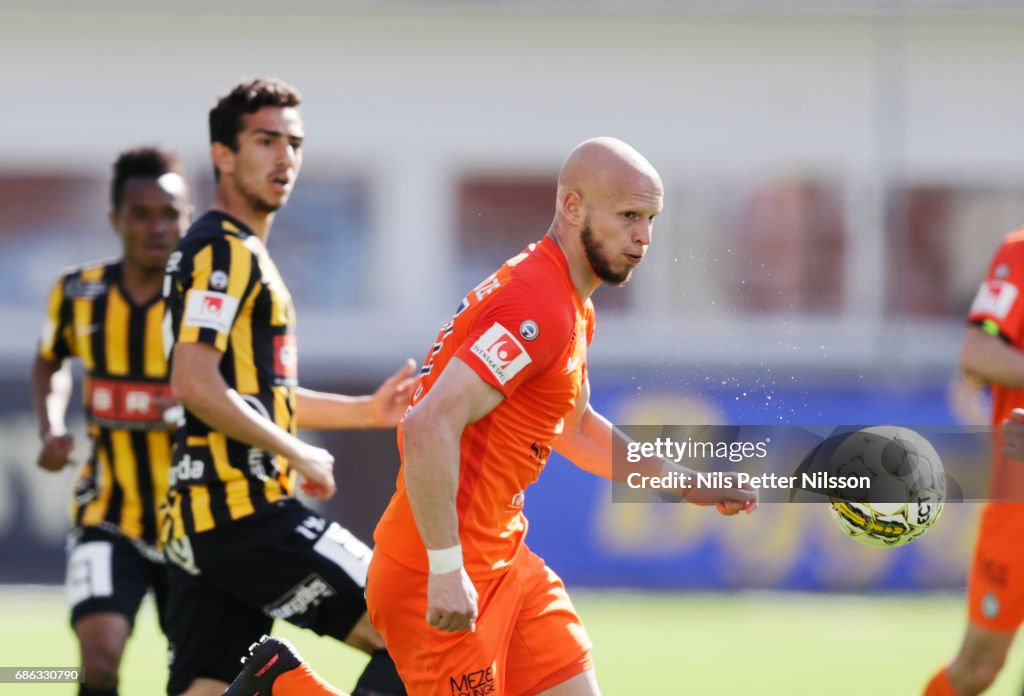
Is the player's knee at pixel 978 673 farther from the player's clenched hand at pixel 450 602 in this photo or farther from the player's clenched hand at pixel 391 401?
the player's clenched hand at pixel 450 602

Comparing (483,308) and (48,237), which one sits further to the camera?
(48,237)

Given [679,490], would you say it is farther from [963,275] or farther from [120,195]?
[963,275]

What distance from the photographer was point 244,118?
575 centimetres

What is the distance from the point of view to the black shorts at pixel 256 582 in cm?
527

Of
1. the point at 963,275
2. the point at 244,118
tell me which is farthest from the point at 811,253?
the point at 244,118

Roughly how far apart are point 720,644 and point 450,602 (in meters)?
5.79

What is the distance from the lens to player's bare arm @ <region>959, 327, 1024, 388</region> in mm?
5863

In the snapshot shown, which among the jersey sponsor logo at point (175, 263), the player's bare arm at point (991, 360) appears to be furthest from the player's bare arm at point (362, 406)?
the player's bare arm at point (991, 360)

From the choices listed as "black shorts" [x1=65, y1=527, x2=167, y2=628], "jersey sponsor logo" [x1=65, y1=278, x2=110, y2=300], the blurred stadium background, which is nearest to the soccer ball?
"black shorts" [x1=65, y1=527, x2=167, y2=628]

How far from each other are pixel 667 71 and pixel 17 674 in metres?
10.5

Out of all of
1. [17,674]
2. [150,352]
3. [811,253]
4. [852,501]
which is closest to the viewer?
[852,501]

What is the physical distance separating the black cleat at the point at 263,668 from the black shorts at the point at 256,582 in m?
0.21

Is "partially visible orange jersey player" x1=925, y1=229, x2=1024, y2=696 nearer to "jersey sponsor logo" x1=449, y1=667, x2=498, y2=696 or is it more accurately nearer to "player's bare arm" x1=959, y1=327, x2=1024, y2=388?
"player's bare arm" x1=959, y1=327, x2=1024, y2=388

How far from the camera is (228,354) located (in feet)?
17.9
